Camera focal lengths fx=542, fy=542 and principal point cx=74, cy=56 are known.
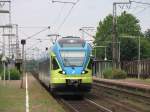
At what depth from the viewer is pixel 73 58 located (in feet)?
98.8

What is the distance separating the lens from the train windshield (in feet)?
97.9

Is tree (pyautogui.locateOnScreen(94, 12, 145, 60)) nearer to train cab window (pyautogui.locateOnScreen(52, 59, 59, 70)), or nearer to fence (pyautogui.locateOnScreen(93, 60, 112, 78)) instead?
fence (pyautogui.locateOnScreen(93, 60, 112, 78))

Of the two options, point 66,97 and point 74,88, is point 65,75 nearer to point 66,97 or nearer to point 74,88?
point 74,88

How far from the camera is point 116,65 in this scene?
75.6 m

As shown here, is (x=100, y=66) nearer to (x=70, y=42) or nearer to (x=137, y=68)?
(x=137, y=68)

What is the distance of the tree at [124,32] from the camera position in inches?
4919

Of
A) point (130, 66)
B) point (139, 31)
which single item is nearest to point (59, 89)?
point (130, 66)

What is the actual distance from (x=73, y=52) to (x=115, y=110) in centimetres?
742

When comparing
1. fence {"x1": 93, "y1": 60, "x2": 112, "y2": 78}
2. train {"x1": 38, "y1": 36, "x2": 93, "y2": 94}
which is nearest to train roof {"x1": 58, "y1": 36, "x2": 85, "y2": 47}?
train {"x1": 38, "y1": 36, "x2": 93, "y2": 94}

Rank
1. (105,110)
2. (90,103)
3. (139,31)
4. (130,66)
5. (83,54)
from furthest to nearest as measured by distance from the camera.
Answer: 1. (139,31)
2. (130,66)
3. (83,54)
4. (90,103)
5. (105,110)

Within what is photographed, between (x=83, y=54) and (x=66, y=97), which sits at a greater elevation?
(x=83, y=54)

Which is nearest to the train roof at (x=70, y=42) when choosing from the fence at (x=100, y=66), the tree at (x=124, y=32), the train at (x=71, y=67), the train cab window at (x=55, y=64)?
the train at (x=71, y=67)

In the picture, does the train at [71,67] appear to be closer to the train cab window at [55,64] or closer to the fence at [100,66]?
the train cab window at [55,64]

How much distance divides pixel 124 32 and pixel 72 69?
106643mm
